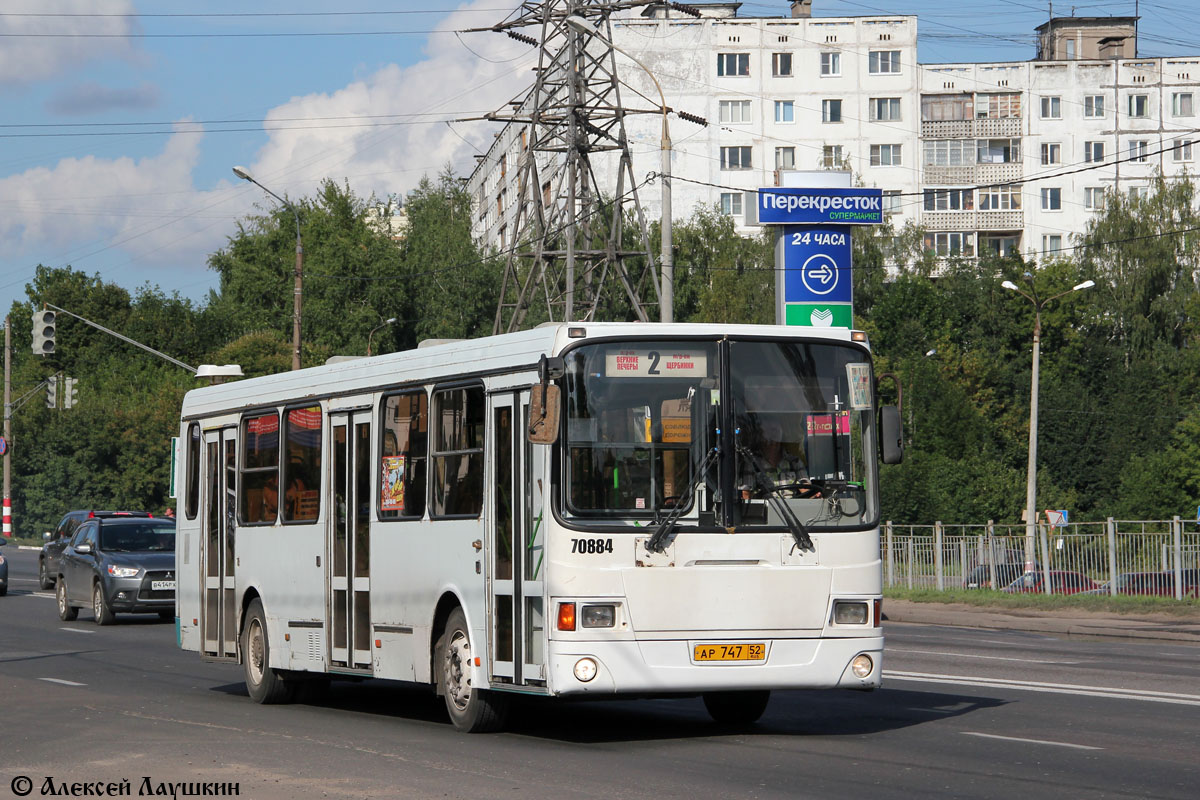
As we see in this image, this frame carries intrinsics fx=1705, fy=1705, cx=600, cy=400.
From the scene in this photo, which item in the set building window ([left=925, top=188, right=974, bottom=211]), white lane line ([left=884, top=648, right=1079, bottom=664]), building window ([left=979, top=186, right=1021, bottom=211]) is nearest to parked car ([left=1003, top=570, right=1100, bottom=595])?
white lane line ([left=884, top=648, right=1079, bottom=664])

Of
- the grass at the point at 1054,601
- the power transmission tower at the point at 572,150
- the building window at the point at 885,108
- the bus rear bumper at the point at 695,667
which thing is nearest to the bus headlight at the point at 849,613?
the bus rear bumper at the point at 695,667

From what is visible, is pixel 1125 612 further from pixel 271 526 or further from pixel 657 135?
pixel 657 135

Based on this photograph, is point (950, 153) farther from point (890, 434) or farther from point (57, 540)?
point (890, 434)

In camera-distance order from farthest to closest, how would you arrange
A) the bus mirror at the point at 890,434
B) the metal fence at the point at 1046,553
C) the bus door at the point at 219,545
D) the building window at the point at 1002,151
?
the building window at the point at 1002,151 → the metal fence at the point at 1046,553 → the bus door at the point at 219,545 → the bus mirror at the point at 890,434

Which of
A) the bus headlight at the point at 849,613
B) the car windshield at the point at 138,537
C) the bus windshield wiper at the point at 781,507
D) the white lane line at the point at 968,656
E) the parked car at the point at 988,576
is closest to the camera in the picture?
the bus windshield wiper at the point at 781,507

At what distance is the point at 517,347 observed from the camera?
38.2ft

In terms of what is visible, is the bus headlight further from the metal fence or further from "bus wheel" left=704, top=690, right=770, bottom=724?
the metal fence

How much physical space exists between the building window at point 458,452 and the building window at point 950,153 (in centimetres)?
7958

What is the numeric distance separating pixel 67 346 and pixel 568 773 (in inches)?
3833

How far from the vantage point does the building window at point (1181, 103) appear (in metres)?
92.8

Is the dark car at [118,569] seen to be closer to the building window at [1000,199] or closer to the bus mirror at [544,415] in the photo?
the bus mirror at [544,415]

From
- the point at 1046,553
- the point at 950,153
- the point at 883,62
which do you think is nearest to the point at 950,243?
the point at 950,153

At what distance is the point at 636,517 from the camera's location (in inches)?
433

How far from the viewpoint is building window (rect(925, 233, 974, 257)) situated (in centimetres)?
9181
